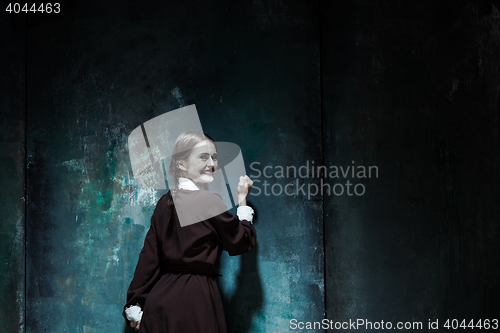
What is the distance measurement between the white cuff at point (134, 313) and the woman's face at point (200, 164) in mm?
799

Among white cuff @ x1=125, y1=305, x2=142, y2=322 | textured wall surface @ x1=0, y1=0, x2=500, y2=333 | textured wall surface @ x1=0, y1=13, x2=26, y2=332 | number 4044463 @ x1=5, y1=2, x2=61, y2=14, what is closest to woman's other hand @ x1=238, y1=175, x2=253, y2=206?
textured wall surface @ x1=0, y1=0, x2=500, y2=333

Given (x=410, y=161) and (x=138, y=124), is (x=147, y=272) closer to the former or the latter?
(x=138, y=124)

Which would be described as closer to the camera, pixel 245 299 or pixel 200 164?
pixel 200 164

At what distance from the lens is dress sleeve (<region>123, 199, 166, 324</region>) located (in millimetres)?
1927

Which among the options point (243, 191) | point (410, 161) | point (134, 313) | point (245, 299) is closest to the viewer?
point (134, 313)

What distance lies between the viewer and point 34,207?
237 centimetres

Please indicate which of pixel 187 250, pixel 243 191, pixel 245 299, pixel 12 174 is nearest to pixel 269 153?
pixel 243 191

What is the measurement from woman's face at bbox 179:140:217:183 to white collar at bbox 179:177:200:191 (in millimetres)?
74

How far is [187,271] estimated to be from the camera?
6.11 feet

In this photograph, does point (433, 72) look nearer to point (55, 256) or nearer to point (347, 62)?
point (347, 62)

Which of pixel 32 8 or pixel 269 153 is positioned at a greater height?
pixel 32 8

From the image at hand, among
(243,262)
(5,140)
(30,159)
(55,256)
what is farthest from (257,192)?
(5,140)

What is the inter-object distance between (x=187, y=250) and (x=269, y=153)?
91 centimetres

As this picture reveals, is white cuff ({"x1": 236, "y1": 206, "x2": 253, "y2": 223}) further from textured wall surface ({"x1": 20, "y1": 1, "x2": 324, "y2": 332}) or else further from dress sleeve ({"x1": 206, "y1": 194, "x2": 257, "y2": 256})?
textured wall surface ({"x1": 20, "y1": 1, "x2": 324, "y2": 332})
